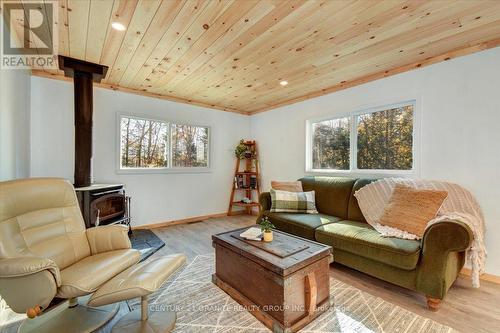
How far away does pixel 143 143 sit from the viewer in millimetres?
4070

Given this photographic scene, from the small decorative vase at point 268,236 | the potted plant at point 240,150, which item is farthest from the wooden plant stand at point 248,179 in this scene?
the small decorative vase at point 268,236

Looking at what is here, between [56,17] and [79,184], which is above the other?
[56,17]

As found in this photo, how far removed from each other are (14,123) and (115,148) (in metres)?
1.38

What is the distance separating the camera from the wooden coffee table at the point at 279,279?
1.59 metres

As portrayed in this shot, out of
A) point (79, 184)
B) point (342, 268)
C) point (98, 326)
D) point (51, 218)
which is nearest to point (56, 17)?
point (51, 218)

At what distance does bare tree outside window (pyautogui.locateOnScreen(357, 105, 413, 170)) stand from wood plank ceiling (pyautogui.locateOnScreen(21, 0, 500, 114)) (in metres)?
0.55

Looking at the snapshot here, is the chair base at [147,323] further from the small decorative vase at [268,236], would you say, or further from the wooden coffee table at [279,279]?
the small decorative vase at [268,236]

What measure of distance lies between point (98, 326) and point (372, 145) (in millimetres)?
3575

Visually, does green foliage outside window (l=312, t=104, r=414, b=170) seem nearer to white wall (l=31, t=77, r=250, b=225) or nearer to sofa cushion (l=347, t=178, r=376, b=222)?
sofa cushion (l=347, t=178, r=376, b=222)

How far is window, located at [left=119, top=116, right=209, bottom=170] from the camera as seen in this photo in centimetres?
390

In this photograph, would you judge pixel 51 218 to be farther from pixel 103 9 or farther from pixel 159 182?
pixel 159 182

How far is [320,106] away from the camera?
12.8 feet

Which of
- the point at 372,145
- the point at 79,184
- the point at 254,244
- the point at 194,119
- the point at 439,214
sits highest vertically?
the point at 194,119

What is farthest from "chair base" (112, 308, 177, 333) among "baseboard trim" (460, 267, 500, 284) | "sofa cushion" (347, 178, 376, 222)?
"baseboard trim" (460, 267, 500, 284)
